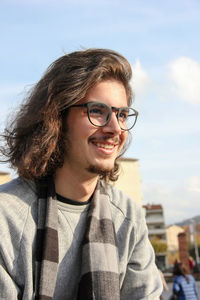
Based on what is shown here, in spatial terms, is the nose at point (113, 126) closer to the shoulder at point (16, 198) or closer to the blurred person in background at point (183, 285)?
the shoulder at point (16, 198)

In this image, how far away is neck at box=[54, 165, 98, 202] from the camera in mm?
2604

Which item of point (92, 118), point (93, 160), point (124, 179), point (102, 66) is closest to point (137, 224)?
point (93, 160)

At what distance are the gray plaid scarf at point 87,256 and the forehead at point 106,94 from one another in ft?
1.69

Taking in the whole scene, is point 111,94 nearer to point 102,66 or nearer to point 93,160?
point 102,66

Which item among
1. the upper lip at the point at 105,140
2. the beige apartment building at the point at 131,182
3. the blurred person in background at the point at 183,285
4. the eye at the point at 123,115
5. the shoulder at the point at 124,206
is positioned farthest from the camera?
the beige apartment building at the point at 131,182

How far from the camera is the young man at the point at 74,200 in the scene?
7.83 ft

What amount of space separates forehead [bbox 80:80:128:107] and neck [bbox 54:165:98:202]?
1.29 ft

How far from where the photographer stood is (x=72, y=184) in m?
2.60

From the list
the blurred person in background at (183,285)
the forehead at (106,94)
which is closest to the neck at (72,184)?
the forehead at (106,94)

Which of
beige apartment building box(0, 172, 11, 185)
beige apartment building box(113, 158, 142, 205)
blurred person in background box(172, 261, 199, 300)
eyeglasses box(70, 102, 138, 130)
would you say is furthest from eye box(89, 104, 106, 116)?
beige apartment building box(113, 158, 142, 205)

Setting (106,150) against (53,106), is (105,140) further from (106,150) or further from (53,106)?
(53,106)

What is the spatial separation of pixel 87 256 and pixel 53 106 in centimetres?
80

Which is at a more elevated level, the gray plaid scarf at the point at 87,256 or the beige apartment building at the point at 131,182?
the gray plaid scarf at the point at 87,256

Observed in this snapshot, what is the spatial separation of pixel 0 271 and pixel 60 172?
619mm
